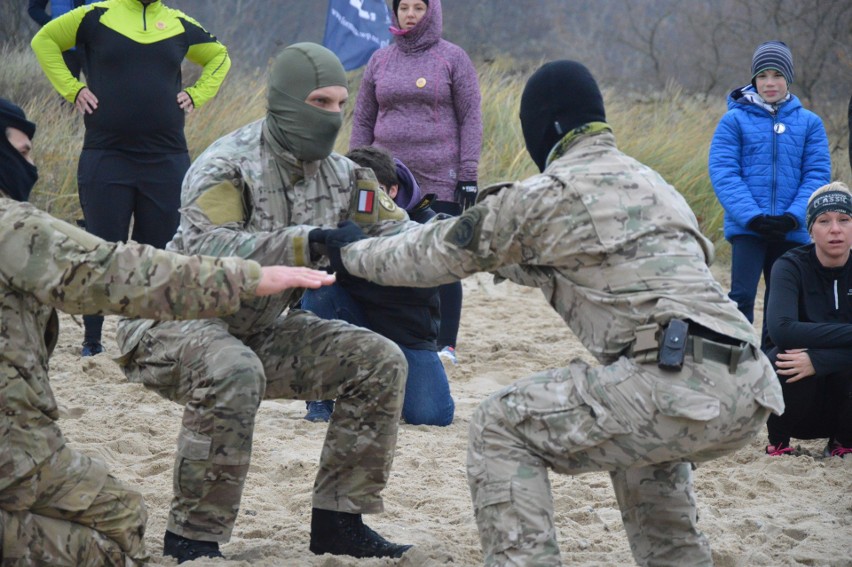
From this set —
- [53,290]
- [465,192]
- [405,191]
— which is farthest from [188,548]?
[465,192]

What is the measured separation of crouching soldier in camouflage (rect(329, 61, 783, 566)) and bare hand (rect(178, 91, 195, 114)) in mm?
3562

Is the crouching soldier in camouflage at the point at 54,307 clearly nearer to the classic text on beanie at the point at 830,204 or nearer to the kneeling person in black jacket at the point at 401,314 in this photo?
the kneeling person in black jacket at the point at 401,314

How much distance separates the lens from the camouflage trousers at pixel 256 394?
3525 millimetres

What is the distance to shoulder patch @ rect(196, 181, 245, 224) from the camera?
374cm

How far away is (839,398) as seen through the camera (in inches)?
200

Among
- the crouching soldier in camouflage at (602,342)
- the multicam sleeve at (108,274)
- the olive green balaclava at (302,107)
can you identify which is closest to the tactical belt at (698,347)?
the crouching soldier in camouflage at (602,342)

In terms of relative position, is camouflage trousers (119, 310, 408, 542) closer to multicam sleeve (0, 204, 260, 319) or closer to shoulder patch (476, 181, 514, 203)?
multicam sleeve (0, 204, 260, 319)

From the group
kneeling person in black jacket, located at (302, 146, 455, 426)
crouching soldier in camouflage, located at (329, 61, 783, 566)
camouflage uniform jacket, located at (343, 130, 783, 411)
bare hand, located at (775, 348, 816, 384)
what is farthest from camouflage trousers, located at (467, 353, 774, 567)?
kneeling person in black jacket, located at (302, 146, 455, 426)

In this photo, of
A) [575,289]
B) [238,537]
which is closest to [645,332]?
[575,289]

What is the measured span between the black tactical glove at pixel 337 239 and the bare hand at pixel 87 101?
3.14 meters

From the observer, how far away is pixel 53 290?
9.82ft

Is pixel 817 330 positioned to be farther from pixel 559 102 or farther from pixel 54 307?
pixel 54 307

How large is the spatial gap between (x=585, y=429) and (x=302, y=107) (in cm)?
159

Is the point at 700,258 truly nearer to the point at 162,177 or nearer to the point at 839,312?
the point at 839,312
